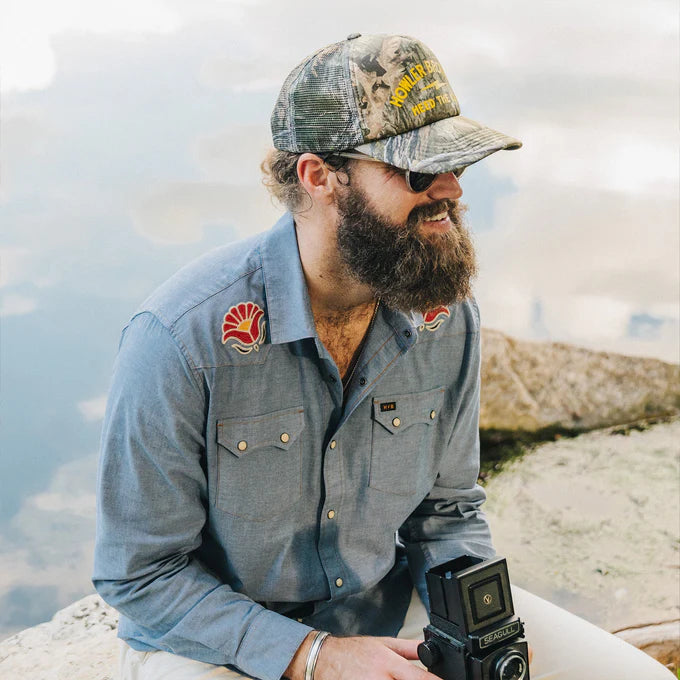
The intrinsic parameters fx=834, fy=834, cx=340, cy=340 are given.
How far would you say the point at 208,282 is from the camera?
4.91ft

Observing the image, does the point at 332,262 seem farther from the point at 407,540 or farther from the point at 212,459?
the point at 407,540

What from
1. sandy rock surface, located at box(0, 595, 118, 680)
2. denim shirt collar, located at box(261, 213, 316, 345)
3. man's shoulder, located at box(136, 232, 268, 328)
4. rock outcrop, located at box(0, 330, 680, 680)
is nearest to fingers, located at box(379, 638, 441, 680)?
denim shirt collar, located at box(261, 213, 316, 345)

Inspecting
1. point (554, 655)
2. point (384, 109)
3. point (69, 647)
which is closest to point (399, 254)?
point (384, 109)

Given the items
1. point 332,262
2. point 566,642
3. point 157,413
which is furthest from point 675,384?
point 157,413

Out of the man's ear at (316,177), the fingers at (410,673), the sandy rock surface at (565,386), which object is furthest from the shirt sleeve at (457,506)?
the sandy rock surface at (565,386)

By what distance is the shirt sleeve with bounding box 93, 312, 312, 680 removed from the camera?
4.67ft

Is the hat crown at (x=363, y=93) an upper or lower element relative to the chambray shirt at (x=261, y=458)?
upper

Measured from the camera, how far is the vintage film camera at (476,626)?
133 centimetres

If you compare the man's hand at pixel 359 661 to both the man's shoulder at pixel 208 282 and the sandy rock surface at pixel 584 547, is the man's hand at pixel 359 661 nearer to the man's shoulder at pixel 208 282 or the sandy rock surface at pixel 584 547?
the man's shoulder at pixel 208 282

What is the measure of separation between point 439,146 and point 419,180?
7 centimetres

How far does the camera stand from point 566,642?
1723 mm

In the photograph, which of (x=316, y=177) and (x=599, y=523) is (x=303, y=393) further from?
(x=599, y=523)

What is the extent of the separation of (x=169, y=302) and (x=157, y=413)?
19 centimetres

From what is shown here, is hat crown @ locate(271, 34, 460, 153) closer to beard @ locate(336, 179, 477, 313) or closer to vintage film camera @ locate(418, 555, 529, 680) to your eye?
beard @ locate(336, 179, 477, 313)
